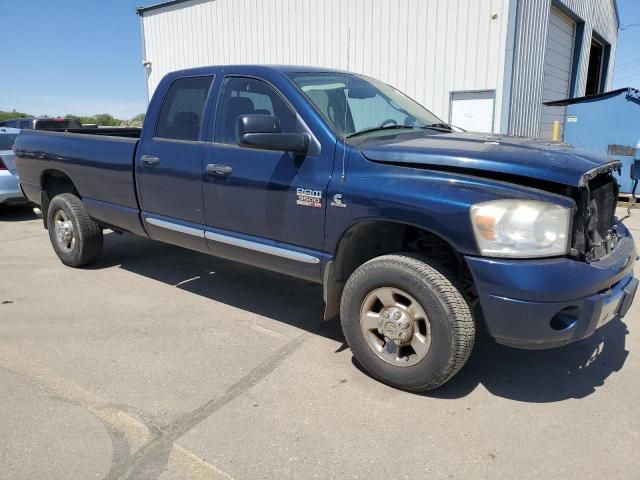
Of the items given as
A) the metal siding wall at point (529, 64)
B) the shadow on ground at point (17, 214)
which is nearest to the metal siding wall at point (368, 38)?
the metal siding wall at point (529, 64)

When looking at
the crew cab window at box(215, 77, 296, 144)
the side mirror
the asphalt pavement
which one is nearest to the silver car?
the asphalt pavement

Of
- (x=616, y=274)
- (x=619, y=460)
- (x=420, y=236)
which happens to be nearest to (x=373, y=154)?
(x=420, y=236)

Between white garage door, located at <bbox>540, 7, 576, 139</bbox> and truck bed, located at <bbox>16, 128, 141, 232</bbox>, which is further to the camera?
white garage door, located at <bbox>540, 7, 576, 139</bbox>

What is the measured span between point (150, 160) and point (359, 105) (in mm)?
1808

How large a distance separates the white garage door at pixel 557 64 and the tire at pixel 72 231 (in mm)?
11356

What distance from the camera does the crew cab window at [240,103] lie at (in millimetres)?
3685

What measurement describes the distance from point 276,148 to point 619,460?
2.50 metres

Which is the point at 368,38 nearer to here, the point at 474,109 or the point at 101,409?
the point at 474,109

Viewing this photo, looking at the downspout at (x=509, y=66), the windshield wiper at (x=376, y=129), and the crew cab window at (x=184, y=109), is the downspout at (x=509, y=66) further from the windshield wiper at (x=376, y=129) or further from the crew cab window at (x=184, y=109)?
the crew cab window at (x=184, y=109)

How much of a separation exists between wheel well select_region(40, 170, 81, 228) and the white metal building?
5.80 m

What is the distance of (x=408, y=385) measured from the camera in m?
3.04

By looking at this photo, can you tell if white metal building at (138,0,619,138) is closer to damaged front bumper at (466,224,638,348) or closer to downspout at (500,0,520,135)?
downspout at (500,0,520,135)

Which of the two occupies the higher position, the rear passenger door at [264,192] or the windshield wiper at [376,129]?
the windshield wiper at [376,129]

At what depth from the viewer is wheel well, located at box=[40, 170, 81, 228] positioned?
5672mm
